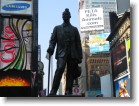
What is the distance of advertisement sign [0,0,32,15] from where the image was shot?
3438cm

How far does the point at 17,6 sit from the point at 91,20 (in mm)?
16886

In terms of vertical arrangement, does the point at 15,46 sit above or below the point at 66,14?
above

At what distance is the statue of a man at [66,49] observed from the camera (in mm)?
5332

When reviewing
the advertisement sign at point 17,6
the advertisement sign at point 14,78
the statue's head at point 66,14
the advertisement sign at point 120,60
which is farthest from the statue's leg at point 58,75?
the advertisement sign at point 17,6

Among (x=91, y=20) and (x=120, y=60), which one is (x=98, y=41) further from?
(x=120, y=60)

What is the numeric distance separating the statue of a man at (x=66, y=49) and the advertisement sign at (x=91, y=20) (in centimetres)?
4283

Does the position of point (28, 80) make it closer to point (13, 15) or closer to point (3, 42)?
point (3, 42)

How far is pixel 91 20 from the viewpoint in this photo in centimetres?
4928

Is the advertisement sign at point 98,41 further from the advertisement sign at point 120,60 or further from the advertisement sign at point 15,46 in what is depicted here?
the advertisement sign at point 15,46

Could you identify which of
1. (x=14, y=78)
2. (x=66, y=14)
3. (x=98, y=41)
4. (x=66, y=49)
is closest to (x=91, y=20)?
(x=98, y=41)

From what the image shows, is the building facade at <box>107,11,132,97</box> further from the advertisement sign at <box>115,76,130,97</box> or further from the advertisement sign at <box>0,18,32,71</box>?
the advertisement sign at <box>0,18,32,71</box>

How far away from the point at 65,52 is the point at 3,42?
26068 millimetres

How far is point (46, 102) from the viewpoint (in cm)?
407

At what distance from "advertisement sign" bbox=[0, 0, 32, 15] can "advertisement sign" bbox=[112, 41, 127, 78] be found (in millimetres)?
9576
